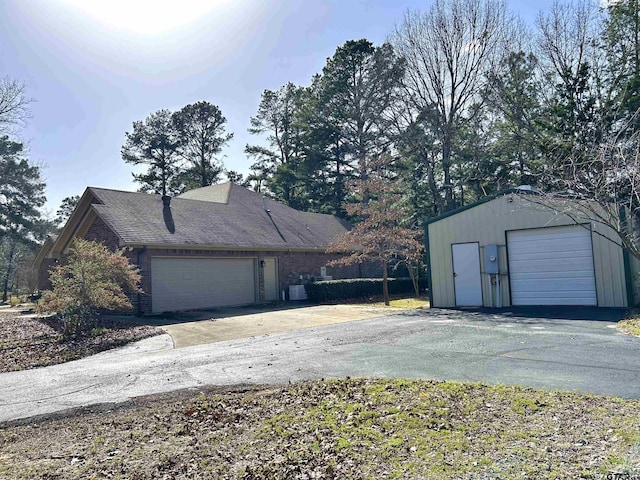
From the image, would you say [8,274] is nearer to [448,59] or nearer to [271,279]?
[271,279]

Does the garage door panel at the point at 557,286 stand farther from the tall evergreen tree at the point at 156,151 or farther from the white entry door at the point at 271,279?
the tall evergreen tree at the point at 156,151

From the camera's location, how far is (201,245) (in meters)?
17.7

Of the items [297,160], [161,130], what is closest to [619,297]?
[297,160]

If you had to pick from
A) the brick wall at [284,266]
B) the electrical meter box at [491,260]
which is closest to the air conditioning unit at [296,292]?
the brick wall at [284,266]

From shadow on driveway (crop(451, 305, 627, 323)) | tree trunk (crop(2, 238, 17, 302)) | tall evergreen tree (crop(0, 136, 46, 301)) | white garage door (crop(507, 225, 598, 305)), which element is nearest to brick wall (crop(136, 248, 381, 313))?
shadow on driveway (crop(451, 305, 627, 323))

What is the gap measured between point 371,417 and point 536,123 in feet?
70.4

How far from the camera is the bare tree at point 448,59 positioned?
982 inches

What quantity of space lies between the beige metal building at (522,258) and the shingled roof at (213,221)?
7878 mm

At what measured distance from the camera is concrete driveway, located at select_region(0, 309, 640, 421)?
243 inches

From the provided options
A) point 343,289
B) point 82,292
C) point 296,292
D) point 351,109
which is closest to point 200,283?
point 296,292

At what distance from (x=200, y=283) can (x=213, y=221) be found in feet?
11.3

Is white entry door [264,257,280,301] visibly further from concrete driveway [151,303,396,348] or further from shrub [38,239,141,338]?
shrub [38,239,141,338]

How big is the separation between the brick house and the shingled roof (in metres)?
0.04

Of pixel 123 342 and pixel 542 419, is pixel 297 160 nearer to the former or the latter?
pixel 123 342
